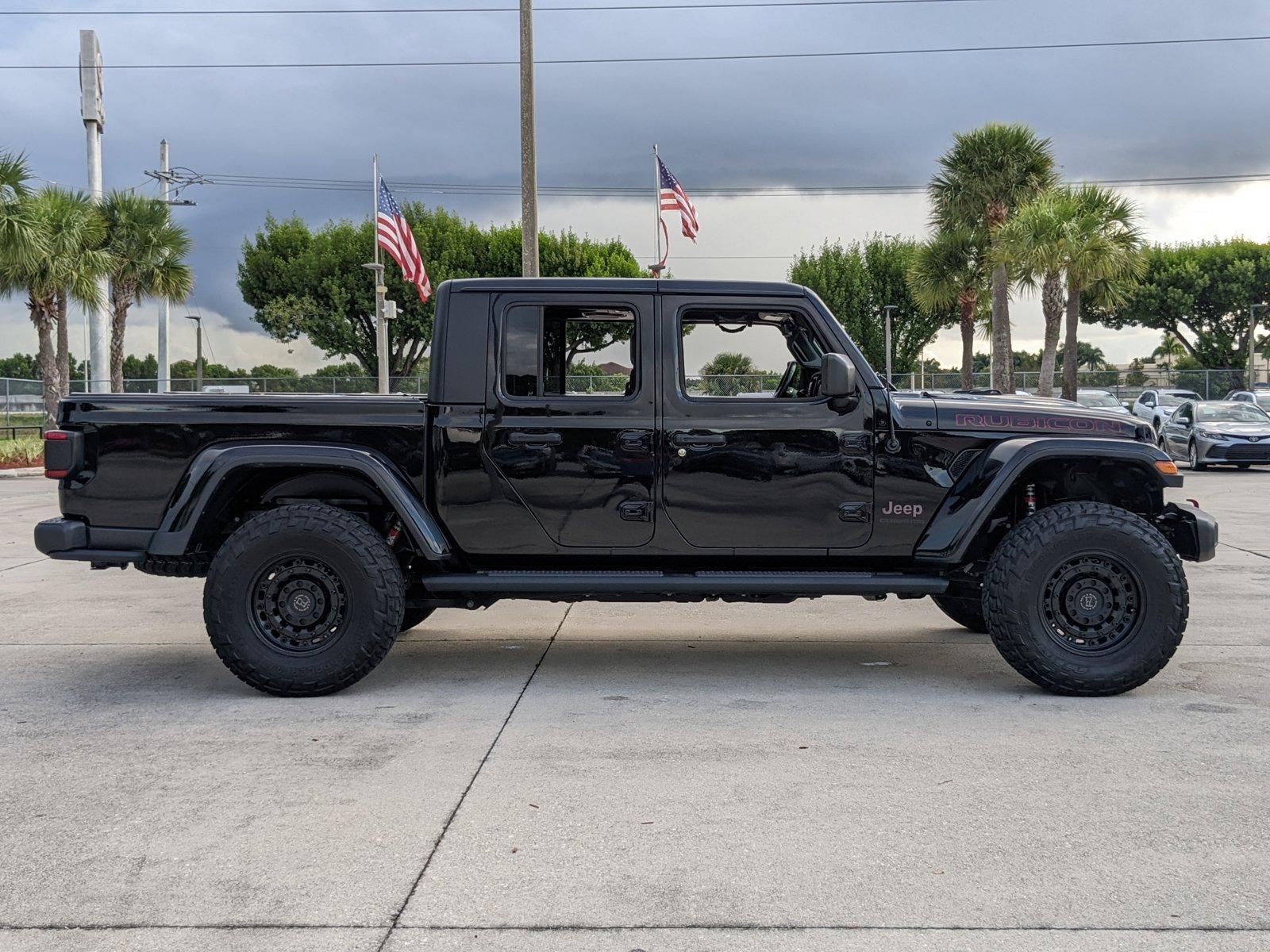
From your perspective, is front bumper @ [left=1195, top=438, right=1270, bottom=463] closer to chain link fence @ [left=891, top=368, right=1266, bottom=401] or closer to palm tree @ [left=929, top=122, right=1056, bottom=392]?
palm tree @ [left=929, top=122, right=1056, bottom=392]

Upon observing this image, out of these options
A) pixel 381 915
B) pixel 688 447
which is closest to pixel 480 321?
pixel 688 447

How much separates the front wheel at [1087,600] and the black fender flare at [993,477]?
0.21 meters

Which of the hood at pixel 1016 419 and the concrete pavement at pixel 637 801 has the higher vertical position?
the hood at pixel 1016 419

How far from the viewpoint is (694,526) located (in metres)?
5.86

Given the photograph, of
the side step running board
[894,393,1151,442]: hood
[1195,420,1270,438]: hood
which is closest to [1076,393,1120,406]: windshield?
[1195,420,1270,438]: hood

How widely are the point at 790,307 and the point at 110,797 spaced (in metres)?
3.83

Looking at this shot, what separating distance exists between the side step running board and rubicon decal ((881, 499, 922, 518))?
323 millimetres

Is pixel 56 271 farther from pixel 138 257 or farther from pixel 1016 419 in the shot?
pixel 1016 419

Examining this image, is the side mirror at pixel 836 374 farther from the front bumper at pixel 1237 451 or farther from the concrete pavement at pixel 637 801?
the front bumper at pixel 1237 451

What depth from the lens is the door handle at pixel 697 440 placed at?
19.1ft

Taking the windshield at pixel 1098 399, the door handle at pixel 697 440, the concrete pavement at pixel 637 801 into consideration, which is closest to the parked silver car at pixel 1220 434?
the windshield at pixel 1098 399

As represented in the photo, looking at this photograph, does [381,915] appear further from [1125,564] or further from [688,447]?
[1125,564]

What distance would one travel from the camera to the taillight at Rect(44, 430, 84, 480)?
5785mm

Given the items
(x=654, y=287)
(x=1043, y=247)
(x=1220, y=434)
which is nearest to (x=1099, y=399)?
(x=1043, y=247)
